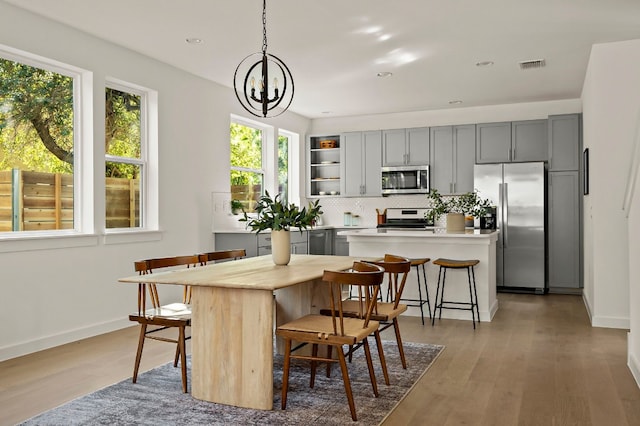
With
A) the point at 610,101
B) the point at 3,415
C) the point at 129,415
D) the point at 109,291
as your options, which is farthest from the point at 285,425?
the point at 610,101

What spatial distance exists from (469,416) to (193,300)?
5.44 ft

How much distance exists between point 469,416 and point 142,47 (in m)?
4.30

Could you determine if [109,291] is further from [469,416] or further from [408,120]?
[408,120]

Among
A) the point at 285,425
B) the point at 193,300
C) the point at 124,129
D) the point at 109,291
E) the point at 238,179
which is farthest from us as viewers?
the point at 238,179

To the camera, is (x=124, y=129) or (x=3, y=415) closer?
(x=3, y=415)

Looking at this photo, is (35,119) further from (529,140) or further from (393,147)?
(529,140)

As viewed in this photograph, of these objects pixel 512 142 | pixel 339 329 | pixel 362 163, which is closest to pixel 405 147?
pixel 362 163

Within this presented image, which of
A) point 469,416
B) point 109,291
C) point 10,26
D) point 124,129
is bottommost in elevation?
point 469,416

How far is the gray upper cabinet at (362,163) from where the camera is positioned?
8664mm

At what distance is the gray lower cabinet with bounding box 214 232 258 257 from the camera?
20.9 feet

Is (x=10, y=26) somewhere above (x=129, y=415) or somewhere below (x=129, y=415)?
above

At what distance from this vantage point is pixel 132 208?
18.4 ft

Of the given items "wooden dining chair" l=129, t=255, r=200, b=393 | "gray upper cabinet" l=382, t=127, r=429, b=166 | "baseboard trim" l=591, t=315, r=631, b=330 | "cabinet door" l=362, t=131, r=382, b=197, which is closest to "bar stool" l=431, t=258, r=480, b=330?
"baseboard trim" l=591, t=315, r=631, b=330

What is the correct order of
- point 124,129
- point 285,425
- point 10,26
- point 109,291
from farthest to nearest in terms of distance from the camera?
point 124,129, point 109,291, point 10,26, point 285,425
